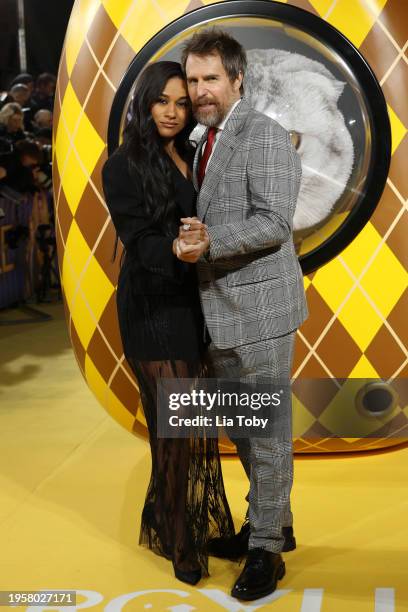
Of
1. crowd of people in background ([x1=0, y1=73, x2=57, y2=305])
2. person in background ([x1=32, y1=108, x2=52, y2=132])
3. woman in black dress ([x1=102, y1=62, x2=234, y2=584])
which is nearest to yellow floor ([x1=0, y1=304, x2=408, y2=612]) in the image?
woman in black dress ([x1=102, y1=62, x2=234, y2=584])

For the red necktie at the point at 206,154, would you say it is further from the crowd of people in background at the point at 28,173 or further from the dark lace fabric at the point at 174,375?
the crowd of people in background at the point at 28,173

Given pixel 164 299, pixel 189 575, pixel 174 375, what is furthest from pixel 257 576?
pixel 164 299

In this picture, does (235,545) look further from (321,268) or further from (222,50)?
(222,50)

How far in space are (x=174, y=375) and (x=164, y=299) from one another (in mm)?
200

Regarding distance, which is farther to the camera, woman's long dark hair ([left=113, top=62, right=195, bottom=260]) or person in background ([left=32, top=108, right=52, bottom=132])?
person in background ([left=32, top=108, right=52, bottom=132])

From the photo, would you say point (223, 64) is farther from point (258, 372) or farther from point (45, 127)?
point (45, 127)

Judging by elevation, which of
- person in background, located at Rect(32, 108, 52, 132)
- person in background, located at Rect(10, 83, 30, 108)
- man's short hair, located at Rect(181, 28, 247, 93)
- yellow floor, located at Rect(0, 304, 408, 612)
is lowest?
yellow floor, located at Rect(0, 304, 408, 612)

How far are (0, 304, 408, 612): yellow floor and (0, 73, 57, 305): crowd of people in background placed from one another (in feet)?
8.09

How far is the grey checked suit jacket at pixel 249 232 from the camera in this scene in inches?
96.4

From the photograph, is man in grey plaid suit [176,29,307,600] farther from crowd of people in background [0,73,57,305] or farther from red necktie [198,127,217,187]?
crowd of people in background [0,73,57,305]

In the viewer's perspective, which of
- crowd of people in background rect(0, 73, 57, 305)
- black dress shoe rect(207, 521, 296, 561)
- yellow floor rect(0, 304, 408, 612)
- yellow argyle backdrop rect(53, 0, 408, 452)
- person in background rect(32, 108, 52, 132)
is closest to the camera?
yellow floor rect(0, 304, 408, 612)

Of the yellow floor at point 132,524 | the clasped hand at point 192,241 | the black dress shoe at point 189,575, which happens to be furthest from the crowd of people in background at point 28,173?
the clasped hand at point 192,241

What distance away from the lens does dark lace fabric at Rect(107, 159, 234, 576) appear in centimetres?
263

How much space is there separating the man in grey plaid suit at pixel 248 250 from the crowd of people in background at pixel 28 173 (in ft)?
12.4
